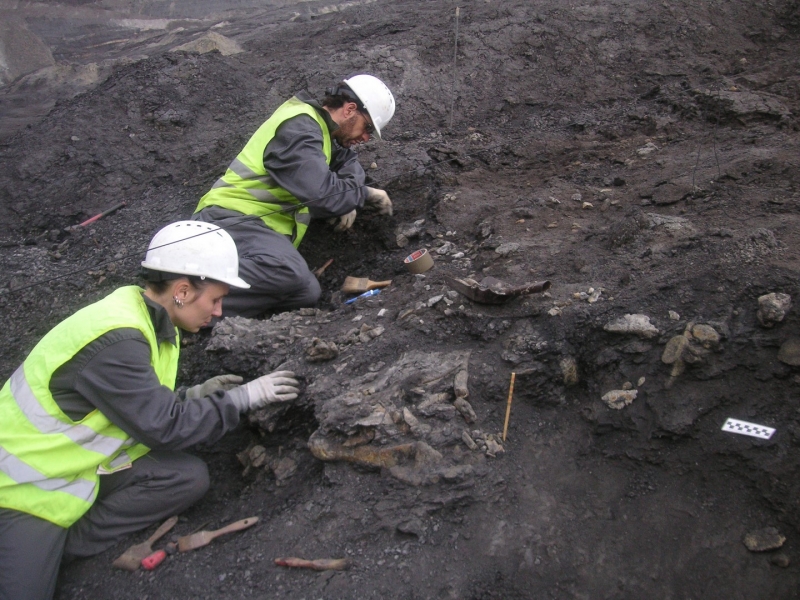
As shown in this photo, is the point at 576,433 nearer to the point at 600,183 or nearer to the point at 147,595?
the point at 147,595

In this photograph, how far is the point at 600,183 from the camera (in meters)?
3.81

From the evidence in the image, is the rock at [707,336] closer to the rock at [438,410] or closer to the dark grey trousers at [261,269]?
the rock at [438,410]

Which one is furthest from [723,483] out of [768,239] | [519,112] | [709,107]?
[519,112]

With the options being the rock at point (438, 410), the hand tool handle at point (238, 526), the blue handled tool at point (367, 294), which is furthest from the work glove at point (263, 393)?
the blue handled tool at point (367, 294)

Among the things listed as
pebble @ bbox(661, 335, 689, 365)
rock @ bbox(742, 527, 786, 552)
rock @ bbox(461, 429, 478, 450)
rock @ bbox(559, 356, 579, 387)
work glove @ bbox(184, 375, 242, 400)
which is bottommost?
work glove @ bbox(184, 375, 242, 400)

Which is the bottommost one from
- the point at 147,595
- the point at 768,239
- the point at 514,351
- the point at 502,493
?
the point at 147,595

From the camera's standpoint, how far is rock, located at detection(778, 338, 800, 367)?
208 cm

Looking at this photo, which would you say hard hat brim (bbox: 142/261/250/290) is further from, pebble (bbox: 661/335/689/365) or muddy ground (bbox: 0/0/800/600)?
pebble (bbox: 661/335/689/365)

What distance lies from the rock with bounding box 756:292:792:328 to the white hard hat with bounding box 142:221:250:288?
203 centimetres

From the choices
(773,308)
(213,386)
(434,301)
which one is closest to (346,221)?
(434,301)

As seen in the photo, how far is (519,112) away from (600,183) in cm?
157

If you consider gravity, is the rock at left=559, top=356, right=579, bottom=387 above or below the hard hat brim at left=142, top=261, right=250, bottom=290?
below

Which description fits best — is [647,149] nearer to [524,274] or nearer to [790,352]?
[524,274]

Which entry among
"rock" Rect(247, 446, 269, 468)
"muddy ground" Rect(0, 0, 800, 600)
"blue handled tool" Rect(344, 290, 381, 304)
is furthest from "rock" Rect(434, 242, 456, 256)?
"rock" Rect(247, 446, 269, 468)
